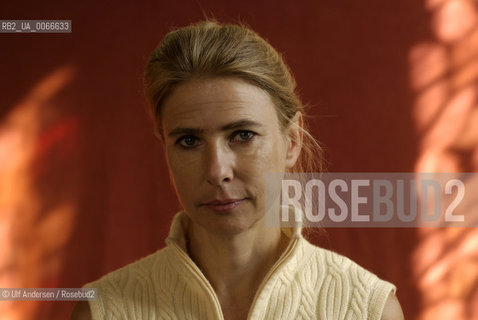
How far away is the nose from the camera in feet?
3.01

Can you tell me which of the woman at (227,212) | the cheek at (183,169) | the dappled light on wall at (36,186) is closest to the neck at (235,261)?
the woman at (227,212)

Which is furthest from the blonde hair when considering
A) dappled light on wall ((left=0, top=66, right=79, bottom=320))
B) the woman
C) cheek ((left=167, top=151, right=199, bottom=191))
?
dappled light on wall ((left=0, top=66, right=79, bottom=320))

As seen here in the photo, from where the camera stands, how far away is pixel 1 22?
69.0 inches

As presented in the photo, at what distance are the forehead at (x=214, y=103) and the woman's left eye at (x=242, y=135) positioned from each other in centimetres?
2

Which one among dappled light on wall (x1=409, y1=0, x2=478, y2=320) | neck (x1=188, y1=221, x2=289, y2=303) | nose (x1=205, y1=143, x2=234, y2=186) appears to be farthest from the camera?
dappled light on wall (x1=409, y1=0, x2=478, y2=320)

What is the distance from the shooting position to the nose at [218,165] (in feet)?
3.01

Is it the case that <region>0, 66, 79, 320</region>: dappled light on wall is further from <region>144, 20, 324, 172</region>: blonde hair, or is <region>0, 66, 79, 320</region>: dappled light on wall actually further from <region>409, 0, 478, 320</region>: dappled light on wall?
<region>409, 0, 478, 320</region>: dappled light on wall

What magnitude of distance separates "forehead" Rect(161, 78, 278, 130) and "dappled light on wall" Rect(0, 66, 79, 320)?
88cm

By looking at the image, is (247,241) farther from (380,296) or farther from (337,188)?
(337,188)

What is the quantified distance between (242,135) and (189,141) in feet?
0.29

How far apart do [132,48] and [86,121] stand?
10.3 inches

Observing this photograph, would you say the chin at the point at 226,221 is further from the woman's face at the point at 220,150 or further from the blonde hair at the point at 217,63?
the blonde hair at the point at 217,63

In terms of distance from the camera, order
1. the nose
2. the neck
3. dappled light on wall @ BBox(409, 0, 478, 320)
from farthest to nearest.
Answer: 1. dappled light on wall @ BBox(409, 0, 478, 320)
2. the neck
3. the nose

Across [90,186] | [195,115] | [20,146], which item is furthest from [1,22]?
[195,115]
